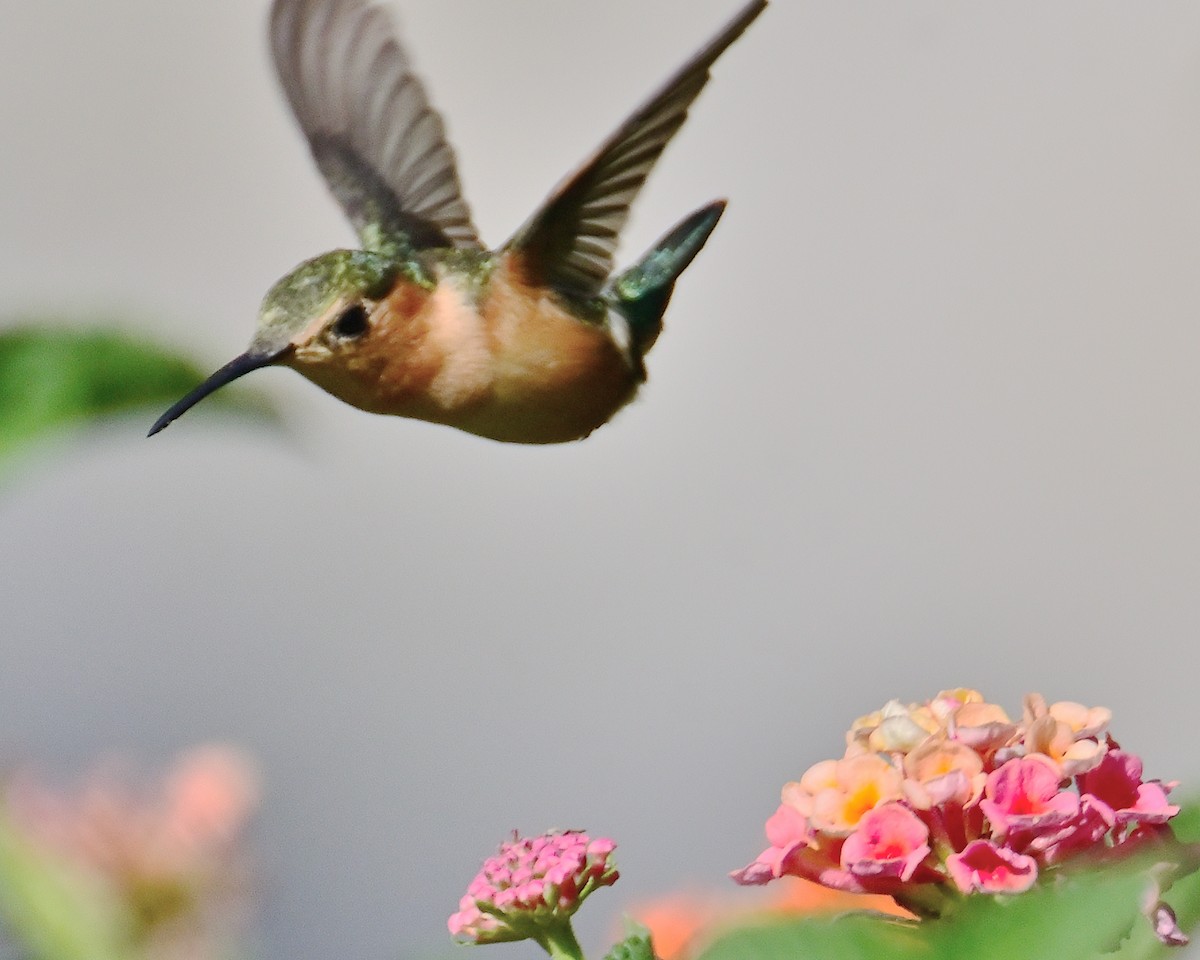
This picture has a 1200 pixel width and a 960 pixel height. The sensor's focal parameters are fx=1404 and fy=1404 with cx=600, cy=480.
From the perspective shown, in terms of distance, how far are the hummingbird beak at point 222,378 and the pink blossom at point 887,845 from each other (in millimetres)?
252

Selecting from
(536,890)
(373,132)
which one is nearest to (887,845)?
(536,890)

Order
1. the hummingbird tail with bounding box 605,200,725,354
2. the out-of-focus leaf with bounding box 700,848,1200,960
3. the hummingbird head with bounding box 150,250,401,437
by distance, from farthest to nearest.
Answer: the hummingbird tail with bounding box 605,200,725,354 < the hummingbird head with bounding box 150,250,401,437 < the out-of-focus leaf with bounding box 700,848,1200,960

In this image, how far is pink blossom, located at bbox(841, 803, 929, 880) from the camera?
1.31 feet

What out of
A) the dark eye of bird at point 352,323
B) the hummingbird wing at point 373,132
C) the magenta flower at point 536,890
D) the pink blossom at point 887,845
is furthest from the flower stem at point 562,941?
the hummingbird wing at point 373,132

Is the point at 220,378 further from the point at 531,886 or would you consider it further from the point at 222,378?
the point at 531,886

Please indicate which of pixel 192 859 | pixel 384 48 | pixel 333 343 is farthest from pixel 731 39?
pixel 192 859

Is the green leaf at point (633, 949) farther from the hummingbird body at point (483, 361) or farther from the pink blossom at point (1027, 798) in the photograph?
the hummingbird body at point (483, 361)

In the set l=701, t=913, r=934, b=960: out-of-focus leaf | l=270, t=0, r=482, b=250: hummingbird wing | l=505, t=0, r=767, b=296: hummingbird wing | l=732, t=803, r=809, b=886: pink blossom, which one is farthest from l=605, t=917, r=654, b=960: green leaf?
l=270, t=0, r=482, b=250: hummingbird wing

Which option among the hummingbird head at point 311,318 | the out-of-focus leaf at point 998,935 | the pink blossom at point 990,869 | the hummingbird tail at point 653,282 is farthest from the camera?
the hummingbird tail at point 653,282

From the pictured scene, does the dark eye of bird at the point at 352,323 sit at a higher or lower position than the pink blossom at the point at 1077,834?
higher

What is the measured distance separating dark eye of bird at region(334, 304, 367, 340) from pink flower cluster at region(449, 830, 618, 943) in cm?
20

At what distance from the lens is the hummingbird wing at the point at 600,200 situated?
1.62 ft

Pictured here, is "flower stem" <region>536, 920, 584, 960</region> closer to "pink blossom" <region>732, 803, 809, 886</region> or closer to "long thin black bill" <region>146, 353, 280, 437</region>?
"pink blossom" <region>732, 803, 809, 886</region>

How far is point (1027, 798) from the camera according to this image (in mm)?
407
